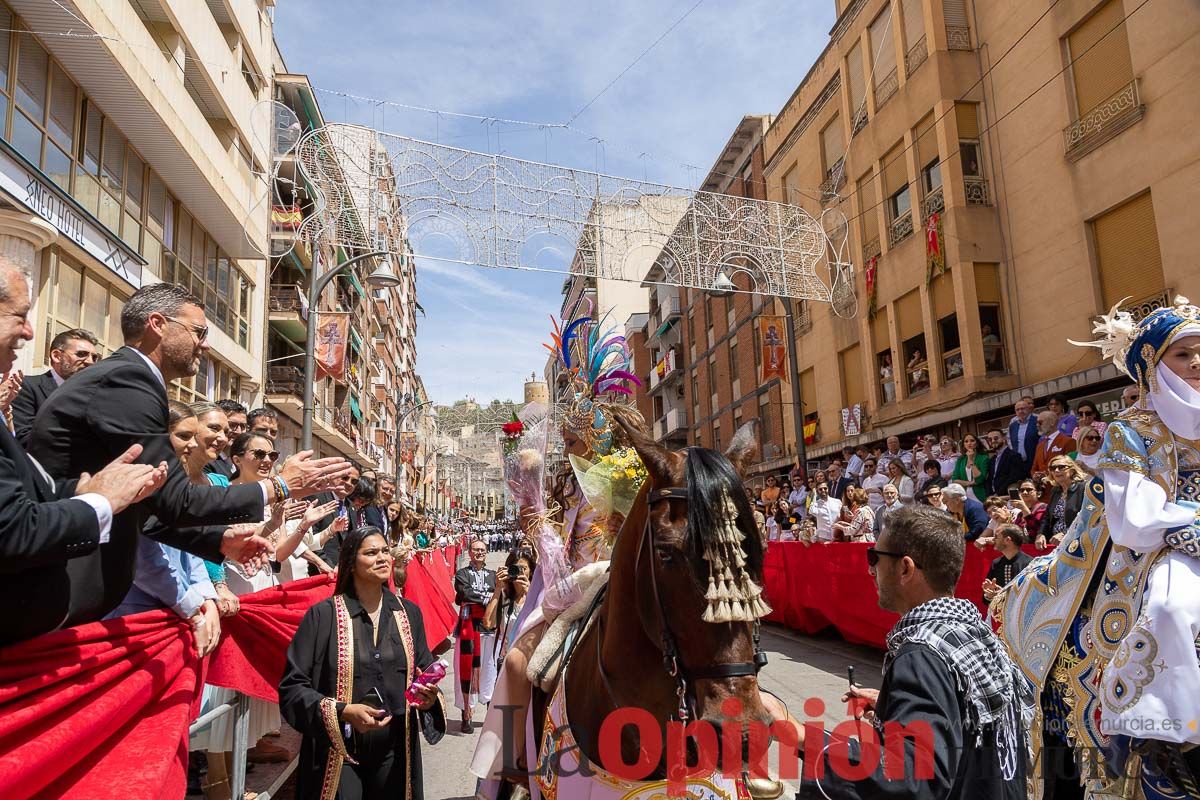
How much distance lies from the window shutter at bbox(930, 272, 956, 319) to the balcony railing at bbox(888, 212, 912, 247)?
186 centimetres

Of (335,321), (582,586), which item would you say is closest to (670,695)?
(582,586)

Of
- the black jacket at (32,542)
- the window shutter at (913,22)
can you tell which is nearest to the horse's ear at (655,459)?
the black jacket at (32,542)

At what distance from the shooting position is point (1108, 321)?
13.7ft

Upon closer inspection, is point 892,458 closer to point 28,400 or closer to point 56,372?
point 56,372

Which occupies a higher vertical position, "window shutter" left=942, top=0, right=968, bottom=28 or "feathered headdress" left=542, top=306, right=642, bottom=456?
"window shutter" left=942, top=0, right=968, bottom=28

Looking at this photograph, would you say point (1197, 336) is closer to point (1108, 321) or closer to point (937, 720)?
point (1108, 321)

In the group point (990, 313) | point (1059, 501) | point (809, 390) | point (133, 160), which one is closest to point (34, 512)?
point (1059, 501)

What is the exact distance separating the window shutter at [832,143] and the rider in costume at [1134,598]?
879 inches

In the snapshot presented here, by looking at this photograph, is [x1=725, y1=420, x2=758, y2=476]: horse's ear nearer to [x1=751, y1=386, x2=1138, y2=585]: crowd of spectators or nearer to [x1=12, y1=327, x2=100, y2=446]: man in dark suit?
[x1=12, y1=327, x2=100, y2=446]: man in dark suit

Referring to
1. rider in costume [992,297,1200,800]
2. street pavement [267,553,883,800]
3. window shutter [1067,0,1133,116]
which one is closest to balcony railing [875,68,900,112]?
window shutter [1067,0,1133,116]

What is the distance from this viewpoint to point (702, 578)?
252 centimetres

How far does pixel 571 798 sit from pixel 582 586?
46.3 inches

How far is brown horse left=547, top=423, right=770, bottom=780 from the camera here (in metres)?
2.43

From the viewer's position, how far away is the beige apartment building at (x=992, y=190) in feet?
45.4
